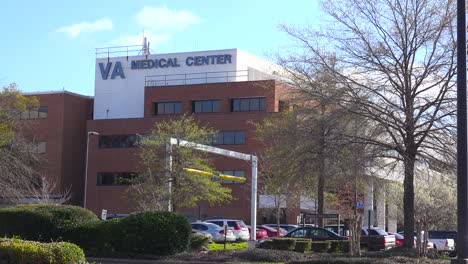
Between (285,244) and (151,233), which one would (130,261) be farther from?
(285,244)

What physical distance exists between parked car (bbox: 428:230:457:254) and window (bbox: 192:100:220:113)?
109ft

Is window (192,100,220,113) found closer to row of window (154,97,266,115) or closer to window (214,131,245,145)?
row of window (154,97,266,115)

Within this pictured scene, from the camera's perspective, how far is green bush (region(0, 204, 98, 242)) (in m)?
24.4

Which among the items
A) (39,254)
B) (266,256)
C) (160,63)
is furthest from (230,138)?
(39,254)

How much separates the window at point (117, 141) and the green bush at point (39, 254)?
185 feet

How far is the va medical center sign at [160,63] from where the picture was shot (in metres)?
71.1

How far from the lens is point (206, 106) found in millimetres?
69125

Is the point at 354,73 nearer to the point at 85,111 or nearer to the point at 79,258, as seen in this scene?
the point at 79,258

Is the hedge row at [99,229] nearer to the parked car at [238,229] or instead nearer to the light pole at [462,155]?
the light pole at [462,155]

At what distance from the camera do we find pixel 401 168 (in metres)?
24.8

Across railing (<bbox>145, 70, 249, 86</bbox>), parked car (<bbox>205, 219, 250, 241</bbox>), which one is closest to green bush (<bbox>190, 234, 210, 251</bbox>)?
parked car (<bbox>205, 219, 250, 241</bbox>)

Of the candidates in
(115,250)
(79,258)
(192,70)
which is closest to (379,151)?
(115,250)

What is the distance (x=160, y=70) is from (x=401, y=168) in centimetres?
5202

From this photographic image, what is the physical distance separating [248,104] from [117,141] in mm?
14742
